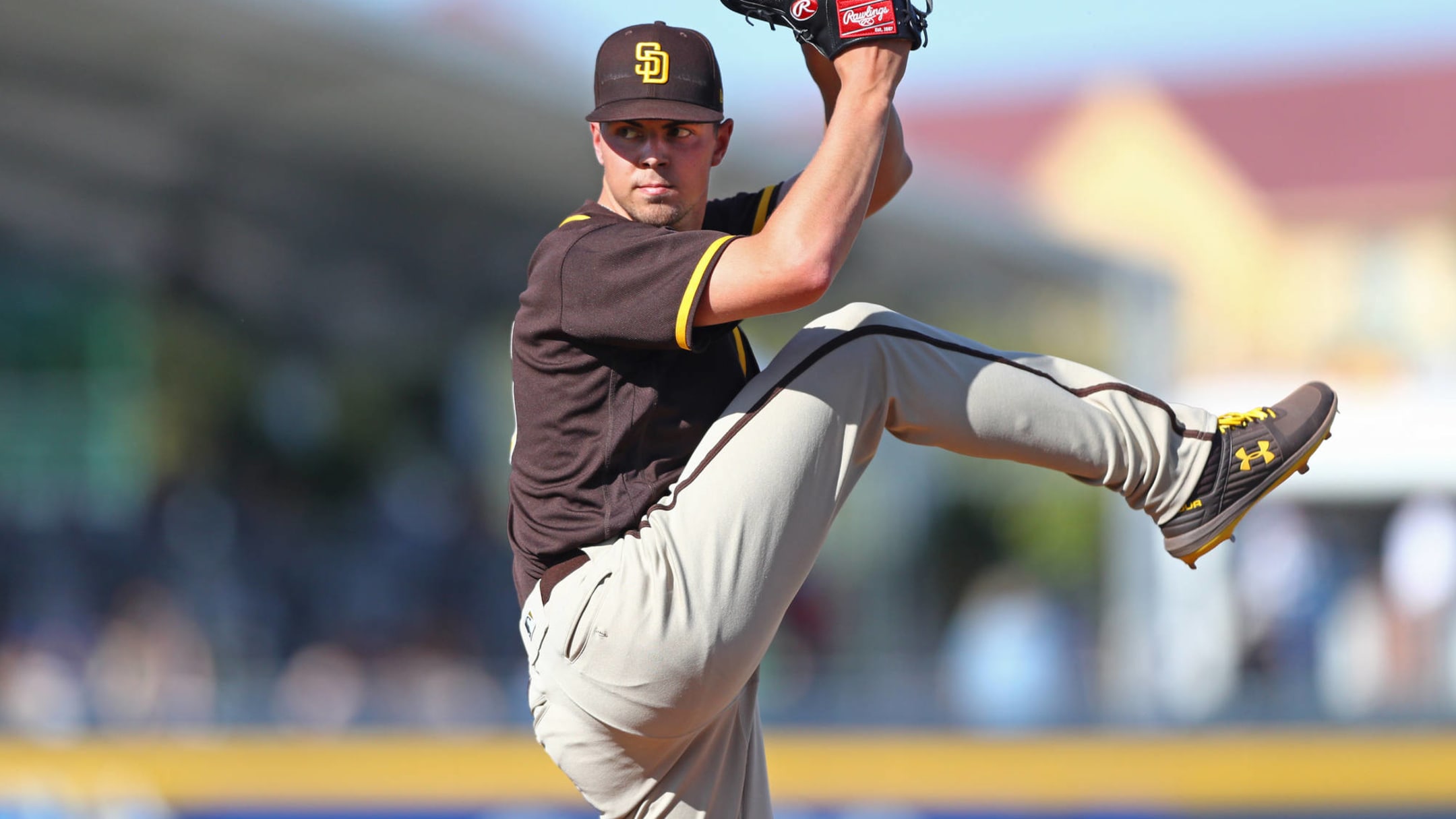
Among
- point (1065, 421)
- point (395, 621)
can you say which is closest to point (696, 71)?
point (1065, 421)

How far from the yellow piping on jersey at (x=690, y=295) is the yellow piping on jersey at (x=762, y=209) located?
2.06 ft

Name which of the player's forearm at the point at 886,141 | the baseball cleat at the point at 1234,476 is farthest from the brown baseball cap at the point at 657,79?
the baseball cleat at the point at 1234,476

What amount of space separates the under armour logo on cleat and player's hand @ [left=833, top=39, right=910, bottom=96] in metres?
1.02

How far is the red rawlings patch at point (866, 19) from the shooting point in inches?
121

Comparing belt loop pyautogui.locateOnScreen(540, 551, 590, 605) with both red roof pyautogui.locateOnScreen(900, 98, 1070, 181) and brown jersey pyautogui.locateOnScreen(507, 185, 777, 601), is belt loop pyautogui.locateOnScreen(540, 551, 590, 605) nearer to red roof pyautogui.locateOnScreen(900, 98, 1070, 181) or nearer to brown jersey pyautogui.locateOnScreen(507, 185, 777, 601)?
brown jersey pyautogui.locateOnScreen(507, 185, 777, 601)

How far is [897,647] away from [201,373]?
241 inches

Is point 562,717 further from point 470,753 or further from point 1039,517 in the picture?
point 1039,517

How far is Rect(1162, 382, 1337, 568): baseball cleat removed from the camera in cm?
333

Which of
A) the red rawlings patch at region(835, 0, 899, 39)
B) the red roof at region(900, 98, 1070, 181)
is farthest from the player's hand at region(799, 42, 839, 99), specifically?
the red roof at region(900, 98, 1070, 181)

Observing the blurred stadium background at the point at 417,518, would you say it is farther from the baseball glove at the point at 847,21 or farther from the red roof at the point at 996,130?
the red roof at the point at 996,130

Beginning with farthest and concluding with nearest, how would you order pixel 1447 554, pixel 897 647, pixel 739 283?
pixel 897 647, pixel 1447 554, pixel 739 283

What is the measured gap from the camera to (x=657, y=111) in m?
3.09

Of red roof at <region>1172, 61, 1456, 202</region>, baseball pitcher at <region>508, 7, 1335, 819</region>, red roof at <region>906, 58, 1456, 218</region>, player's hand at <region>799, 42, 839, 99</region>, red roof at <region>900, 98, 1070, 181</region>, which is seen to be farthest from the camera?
red roof at <region>900, 98, 1070, 181</region>

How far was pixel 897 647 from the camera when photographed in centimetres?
1323
